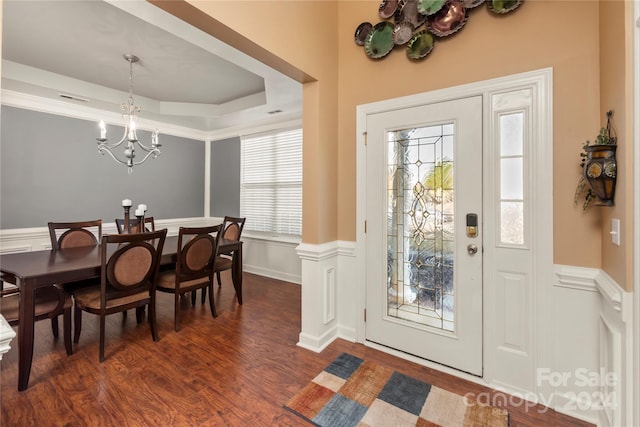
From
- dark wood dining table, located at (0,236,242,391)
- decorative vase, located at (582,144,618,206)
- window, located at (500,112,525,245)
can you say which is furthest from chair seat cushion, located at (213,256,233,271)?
decorative vase, located at (582,144,618,206)

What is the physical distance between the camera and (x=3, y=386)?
199cm

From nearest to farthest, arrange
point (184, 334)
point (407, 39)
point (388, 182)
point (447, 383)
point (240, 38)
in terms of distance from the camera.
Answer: point (240, 38) < point (447, 383) < point (407, 39) < point (388, 182) < point (184, 334)

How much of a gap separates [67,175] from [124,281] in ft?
9.10

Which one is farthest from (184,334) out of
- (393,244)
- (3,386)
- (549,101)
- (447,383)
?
(549,101)

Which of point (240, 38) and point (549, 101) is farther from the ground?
point (240, 38)

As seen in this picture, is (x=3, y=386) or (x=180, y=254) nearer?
(x=3, y=386)

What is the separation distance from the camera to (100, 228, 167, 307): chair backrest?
237 cm

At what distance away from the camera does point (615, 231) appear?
147cm

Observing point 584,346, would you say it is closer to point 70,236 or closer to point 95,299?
point 95,299

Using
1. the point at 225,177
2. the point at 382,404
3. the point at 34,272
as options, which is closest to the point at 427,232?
the point at 382,404

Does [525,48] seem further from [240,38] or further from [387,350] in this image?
[387,350]

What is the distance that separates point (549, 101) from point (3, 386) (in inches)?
161

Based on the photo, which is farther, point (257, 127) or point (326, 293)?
point (257, 127)

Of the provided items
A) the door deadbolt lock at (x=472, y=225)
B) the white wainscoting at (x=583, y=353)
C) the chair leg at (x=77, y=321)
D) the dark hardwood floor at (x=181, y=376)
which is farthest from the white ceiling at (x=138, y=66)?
the white wainscoting at (x=583, y=353)
